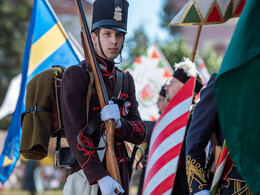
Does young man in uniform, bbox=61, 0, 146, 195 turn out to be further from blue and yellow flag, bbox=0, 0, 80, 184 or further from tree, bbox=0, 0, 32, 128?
tree, bbox=0, 0, 32, 128

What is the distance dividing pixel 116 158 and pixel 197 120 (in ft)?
1.86

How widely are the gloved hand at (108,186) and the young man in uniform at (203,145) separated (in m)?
0.39

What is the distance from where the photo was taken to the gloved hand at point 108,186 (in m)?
2.85

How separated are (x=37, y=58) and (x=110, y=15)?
1484 mm

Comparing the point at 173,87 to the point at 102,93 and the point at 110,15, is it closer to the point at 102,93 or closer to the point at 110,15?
the point at 110,15

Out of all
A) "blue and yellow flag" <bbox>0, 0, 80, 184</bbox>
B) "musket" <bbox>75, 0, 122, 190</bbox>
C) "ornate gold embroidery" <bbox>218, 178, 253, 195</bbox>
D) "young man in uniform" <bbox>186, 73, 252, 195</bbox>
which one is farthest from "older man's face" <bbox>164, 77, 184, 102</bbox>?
"ornate gold embroidery" <bbox>218, 178, 253, 195</bbox>

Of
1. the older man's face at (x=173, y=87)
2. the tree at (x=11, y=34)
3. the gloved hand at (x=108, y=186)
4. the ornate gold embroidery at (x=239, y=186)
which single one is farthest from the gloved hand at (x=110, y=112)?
the tree at (x=11, y=34)

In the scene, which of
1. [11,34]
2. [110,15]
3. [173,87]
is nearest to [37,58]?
[173,87]

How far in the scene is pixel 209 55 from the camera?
76.6ft

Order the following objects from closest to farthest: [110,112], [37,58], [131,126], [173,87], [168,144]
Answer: [110,112] → [131,126] → [168,144] → [37,58] → [173,87]

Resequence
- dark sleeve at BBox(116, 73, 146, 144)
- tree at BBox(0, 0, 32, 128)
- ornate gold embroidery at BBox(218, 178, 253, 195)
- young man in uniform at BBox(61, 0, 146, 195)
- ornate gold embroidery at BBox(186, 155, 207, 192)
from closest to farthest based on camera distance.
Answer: ornate gold embroidery at BBox(218, 178, 253, 195)
ornate gold embroidery at BBox(186, 155, 207, 192)
young man in uniform at BBox(61, 0, 146, 195)
dark sleeve at BBox(116, 73, 146, 144)
tree at BBox(0, 0, 32, 128)

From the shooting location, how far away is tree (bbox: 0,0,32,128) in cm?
3416

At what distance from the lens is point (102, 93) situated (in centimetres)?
308

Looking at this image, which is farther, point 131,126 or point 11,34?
point 11,34
